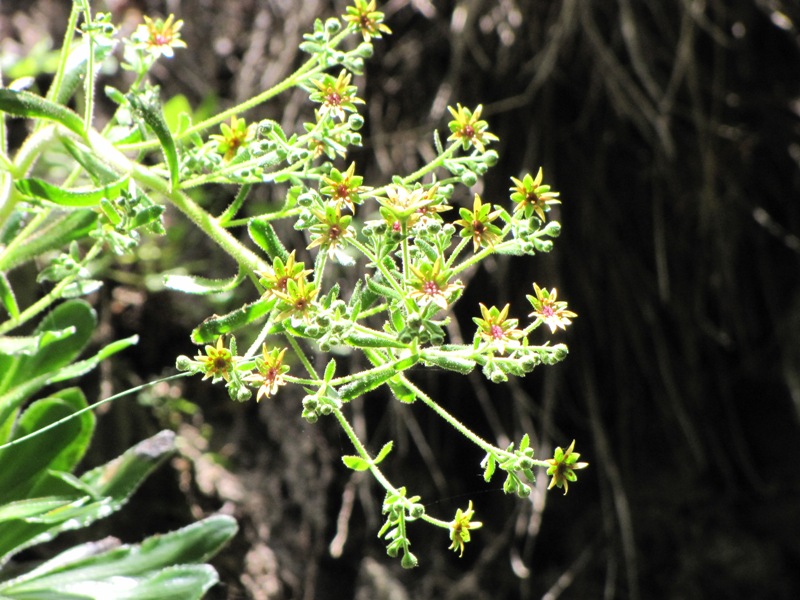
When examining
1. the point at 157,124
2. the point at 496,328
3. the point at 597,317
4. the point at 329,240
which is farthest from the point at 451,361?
the point at 597,317

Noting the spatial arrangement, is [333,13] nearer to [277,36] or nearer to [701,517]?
[277,36]

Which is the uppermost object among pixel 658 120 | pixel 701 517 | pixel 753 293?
pixel 658 120

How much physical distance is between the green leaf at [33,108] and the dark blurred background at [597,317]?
100 centimetres

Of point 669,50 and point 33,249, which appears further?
point 669,50

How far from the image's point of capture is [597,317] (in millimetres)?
2057

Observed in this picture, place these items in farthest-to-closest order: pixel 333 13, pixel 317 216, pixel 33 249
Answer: pixel 333 13, pixel 33 249, pixel 317 216

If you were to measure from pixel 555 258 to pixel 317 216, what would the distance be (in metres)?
1.33

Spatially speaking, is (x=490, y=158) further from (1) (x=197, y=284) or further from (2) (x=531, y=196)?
(1) (x=197, y=284)

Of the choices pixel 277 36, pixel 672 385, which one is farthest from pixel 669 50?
pixel 277 36

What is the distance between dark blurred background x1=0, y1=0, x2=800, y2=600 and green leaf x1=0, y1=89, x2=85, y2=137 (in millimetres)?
996

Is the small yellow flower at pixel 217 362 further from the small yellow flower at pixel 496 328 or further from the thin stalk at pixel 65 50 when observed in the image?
the thin stalk at pixel 65 50

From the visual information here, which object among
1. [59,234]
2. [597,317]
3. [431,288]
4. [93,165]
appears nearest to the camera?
[431,288]

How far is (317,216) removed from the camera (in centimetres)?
77

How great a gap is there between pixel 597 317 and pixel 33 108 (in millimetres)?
1425
